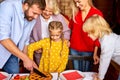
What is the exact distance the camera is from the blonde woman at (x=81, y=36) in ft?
9.05

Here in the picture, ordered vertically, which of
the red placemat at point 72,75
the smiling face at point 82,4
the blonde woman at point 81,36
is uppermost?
the smiling face at point 82,4

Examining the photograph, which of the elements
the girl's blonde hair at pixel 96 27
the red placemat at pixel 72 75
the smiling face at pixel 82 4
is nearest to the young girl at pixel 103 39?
the girl's blonde hair at pixel 96 27

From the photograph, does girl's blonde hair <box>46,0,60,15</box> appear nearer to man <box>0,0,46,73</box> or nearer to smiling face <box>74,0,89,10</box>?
smiling face <box>74,0,89,10</box>

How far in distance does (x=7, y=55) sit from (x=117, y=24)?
9.62 feet

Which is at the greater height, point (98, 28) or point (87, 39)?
point (98, 28)

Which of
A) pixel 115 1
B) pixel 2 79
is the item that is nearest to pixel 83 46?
pixel 2 79

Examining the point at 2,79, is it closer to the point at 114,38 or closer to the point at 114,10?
the point at 114,38

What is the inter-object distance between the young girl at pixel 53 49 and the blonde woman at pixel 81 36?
16 cm

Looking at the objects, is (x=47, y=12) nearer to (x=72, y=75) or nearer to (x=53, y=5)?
(x=53, y=5)

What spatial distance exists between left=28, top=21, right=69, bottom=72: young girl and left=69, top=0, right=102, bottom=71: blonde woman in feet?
Answer: 0.53

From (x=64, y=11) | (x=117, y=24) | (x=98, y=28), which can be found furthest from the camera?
(x=117, y=24)

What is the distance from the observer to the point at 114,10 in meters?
5.29

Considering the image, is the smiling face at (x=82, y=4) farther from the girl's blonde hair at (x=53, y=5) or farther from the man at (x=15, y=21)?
the man at (x=15, y=21)

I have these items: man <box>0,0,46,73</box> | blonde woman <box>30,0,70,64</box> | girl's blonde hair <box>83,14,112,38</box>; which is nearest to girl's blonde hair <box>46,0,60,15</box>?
blonde woman <box>30,0,70,64</box>
